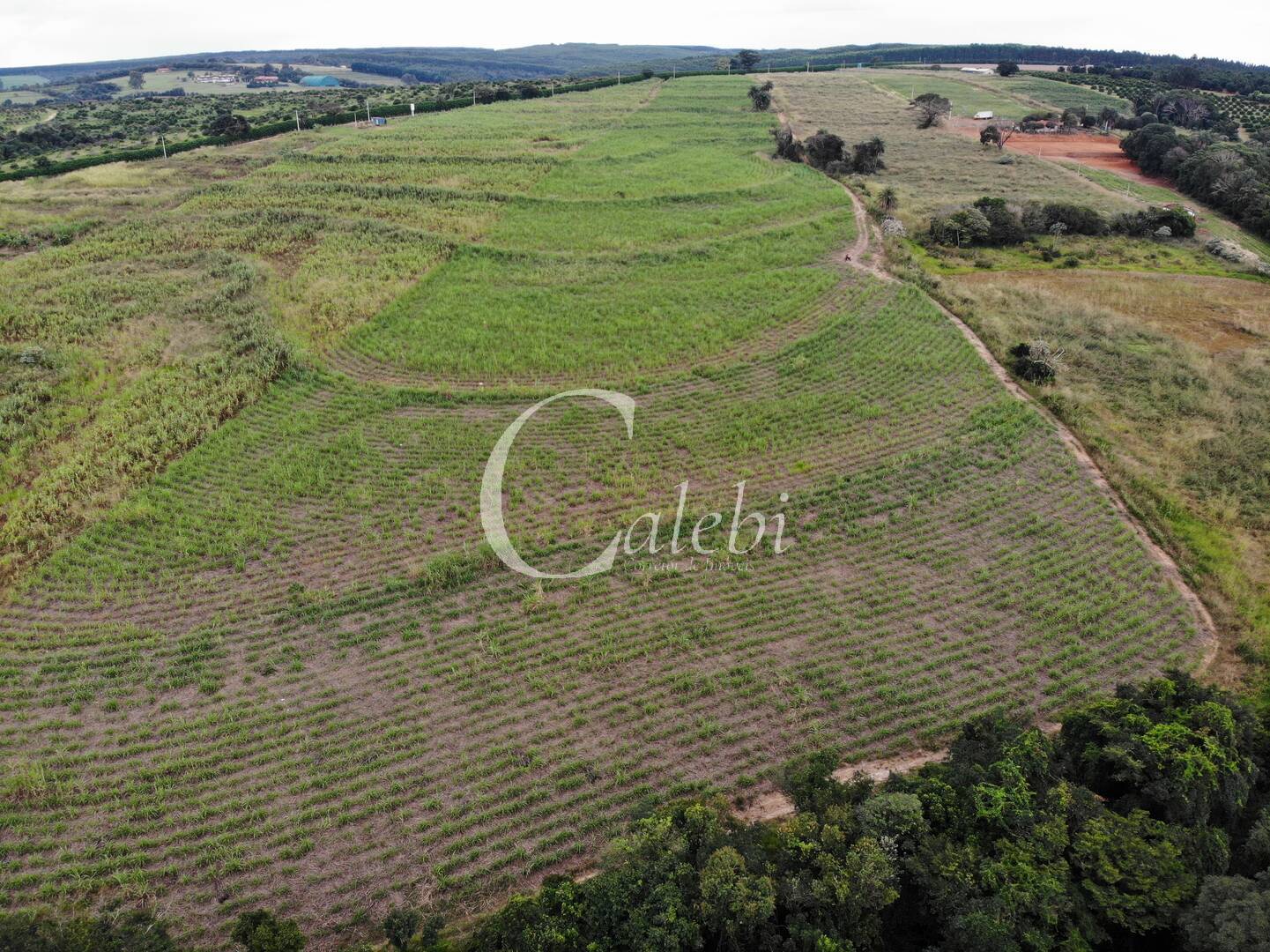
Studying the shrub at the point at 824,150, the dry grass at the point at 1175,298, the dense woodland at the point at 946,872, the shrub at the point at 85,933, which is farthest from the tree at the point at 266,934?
the shrub at the point at 824,150

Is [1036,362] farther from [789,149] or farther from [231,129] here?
[231,129]

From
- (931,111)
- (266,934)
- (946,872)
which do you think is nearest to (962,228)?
(946,872)

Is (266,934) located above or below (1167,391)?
below

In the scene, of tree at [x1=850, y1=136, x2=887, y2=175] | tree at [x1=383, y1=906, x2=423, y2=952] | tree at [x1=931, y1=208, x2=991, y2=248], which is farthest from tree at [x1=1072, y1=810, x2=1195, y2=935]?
tree at [x1=850, y1=136, x2=887, y2=175]

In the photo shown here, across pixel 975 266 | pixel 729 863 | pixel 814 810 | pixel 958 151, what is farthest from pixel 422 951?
pixel 958 151

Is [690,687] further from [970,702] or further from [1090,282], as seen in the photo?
[1090,282]

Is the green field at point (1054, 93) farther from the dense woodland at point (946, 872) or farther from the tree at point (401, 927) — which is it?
the tree at point (401, 927)
